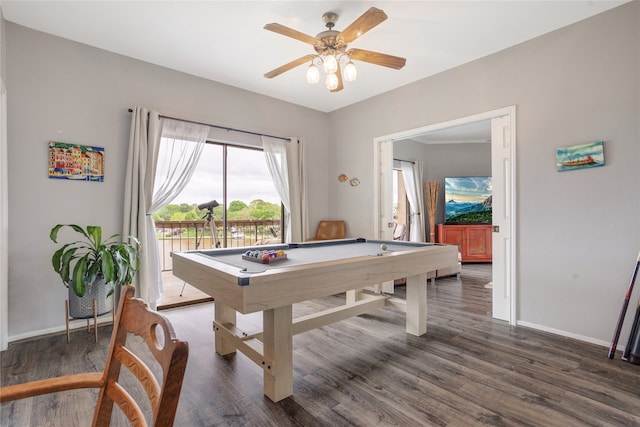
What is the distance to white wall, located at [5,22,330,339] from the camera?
281 cm

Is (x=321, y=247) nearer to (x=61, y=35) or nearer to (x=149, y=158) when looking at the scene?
(x=149, y=158)

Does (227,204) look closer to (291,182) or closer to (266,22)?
(291,182)

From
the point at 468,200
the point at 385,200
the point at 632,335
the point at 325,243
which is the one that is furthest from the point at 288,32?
the point at 468,200

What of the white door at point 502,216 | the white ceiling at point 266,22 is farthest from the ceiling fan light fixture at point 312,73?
the white door at point 502,216

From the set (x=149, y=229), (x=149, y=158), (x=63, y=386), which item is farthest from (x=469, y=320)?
(x=149, y=158)

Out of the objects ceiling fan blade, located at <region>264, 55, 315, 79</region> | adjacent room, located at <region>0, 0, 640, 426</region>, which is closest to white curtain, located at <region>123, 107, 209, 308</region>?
adjacent room, located at <region>0, 0, 640, 426</region>

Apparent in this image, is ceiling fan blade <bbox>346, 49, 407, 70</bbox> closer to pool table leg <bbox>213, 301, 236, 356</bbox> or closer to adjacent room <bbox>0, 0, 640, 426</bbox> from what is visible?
adjacent room <bbox>0, 0, 640, 426</bbox>

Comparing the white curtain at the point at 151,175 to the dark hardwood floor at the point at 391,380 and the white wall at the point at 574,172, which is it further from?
the white wall at the point at 574,172

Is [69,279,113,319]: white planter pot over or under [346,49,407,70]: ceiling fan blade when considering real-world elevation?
under

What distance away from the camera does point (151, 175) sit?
3.50 metres

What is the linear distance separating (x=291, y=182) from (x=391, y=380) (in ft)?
10.7

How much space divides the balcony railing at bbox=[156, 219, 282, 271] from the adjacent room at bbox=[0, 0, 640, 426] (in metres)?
1.03

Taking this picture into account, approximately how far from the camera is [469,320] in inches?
129

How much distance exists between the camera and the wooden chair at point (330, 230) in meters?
4.95
